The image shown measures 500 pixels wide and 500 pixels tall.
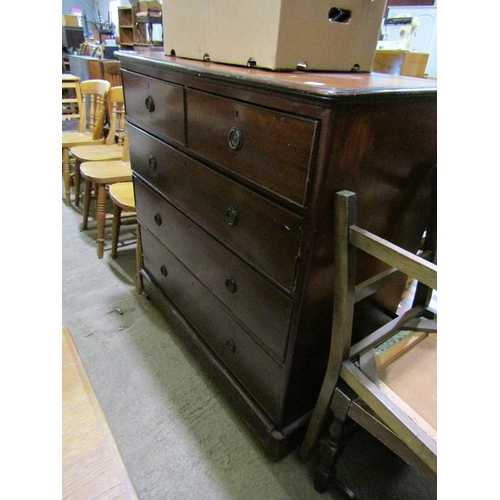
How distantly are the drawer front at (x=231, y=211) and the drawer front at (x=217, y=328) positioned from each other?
0.29 metres

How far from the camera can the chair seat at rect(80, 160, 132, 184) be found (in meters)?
2.05

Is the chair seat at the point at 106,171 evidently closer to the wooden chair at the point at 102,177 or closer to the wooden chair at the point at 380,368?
the wooden chair at the point at 102,177

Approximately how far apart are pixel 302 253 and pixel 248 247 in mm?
200

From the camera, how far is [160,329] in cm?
169

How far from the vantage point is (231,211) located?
3.08ft

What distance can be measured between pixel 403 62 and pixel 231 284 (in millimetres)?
1209

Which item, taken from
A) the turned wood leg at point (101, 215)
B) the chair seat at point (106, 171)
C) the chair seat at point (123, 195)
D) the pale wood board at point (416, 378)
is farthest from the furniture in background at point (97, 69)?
the pale wood board at point (416, 378)

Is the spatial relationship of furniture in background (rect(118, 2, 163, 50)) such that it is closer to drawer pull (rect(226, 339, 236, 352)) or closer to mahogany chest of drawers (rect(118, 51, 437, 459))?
mahogany chest of drawers (rect(118, 51, 437, 459))

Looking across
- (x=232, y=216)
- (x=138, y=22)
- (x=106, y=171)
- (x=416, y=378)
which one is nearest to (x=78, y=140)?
(x=106, y=171)

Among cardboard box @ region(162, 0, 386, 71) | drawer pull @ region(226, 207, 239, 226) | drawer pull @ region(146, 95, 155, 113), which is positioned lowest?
drawer pull @ region(226, 207, 239, 226)

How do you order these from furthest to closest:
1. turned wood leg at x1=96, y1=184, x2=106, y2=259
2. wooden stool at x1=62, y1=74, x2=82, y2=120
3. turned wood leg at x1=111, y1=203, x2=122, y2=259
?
wooden stool at x1=62, y1=74, x2=82, y2=120 → turned wood leg at x1=96, y1=184, x2=106, y2=259 → turned wood leg at x1=111, y1=203, x2=122, y2=259

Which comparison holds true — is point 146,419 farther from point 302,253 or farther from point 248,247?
point 302,253

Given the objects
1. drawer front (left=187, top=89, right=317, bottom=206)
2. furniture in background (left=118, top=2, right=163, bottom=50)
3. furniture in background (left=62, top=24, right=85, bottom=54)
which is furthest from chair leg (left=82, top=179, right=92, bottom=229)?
furniture in background (left=62, top=24, right=85, bottom=54)
